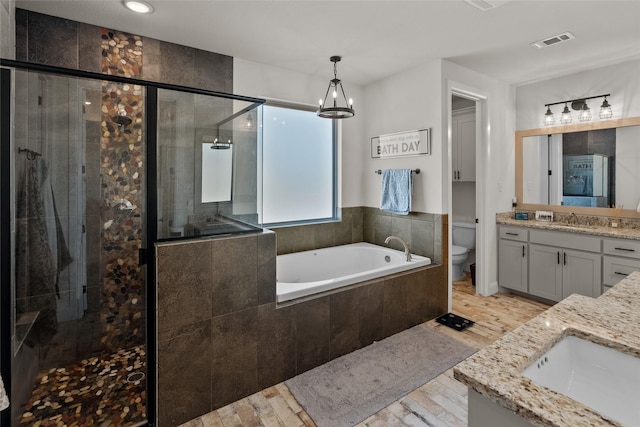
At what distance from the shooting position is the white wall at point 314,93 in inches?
125

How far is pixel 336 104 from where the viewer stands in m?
3.73

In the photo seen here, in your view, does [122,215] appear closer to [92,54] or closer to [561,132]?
[92,54]

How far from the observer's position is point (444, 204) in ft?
10.6

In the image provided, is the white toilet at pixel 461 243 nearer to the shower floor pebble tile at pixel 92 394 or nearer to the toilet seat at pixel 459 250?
the toilet seat at pixel 459 250

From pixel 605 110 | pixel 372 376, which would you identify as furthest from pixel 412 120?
pixel 372 376

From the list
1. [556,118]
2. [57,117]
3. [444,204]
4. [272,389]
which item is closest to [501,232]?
[444,204]

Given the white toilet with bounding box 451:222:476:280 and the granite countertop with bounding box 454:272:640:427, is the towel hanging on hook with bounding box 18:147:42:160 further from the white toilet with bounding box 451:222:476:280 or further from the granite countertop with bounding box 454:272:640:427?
the white toilet with bounding box 451:222:476:280

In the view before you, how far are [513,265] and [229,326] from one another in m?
3.28

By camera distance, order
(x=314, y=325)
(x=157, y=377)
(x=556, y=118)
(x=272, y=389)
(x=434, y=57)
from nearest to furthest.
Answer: (x=157, y=377) → (x=272, y=389) → (x=314, y=325) → (x=434, y=57) → (x=556, y=118)

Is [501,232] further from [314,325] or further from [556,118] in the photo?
[314,325]

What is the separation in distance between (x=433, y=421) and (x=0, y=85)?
2.75 meters

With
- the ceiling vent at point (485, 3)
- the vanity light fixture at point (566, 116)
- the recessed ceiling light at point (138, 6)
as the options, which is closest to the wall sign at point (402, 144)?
the ceiling vent at point (485, 3)

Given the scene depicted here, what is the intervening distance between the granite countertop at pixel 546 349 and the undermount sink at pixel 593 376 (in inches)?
0.9

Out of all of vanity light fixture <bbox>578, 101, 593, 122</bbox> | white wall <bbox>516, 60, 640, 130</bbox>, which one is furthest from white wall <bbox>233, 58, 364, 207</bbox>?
vanity light fixture <bbox>578, 101, 593, 122</bbox>
